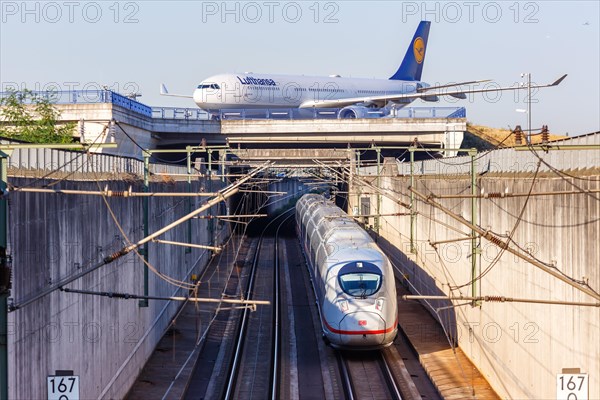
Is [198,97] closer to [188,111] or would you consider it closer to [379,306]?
[188,111]

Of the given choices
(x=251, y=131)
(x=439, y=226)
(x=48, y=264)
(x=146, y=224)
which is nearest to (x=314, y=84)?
(x=251, y=131)

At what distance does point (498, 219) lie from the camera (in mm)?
19422

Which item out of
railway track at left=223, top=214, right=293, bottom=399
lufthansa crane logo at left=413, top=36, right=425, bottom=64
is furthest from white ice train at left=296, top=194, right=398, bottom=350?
lufthansa crane logo at left=413, top=36, right=425, bottom=64

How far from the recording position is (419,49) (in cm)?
7694

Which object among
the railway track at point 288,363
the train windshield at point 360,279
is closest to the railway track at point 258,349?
the railway track at point 288,363

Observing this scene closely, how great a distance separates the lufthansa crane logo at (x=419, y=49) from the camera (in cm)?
7612

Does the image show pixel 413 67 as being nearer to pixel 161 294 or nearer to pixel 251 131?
pixel 251 131

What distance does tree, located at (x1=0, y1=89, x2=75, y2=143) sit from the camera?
110 ft

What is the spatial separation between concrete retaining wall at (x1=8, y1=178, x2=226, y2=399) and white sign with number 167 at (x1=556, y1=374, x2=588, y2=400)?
23.6ft

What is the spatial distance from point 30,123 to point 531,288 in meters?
24.2

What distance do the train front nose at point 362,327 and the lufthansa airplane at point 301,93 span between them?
1155 inches

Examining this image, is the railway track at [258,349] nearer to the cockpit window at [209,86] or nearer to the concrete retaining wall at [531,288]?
the concrete retaining wall at [531,288]

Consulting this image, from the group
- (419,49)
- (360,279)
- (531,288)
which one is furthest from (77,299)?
(419,49)

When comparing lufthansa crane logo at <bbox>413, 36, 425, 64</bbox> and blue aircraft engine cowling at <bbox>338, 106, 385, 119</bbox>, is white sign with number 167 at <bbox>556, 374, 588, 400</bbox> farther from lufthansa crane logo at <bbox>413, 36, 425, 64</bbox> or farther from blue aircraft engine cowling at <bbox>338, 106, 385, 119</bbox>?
lufthansa crane logo at <bbox>413, 36, 425, 64</bbox>
